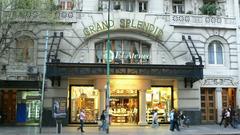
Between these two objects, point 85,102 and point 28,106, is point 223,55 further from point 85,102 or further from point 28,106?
point 28,106

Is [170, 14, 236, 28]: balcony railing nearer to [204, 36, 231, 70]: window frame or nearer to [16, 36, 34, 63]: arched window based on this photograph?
[204, 36, 231, 70]: window frame

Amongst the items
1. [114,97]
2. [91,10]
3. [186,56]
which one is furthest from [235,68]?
[91,10]

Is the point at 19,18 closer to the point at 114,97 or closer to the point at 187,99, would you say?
the point at 114,97

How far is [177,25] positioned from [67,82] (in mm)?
11306

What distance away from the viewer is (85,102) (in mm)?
33250

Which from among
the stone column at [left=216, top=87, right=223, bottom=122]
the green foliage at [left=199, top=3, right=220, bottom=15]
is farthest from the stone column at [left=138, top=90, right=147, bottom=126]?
the green foliage at [left=199, top=3, right=220, bottom=15]

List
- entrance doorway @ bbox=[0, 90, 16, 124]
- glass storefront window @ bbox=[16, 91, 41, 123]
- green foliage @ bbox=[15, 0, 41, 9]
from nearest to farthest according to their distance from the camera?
green foliage @ bbox=[15, 0, 41, 9]
entrance doorway @ bbox=[0, 90, 16, 124]
glass storefront window @ bbox=[16, 91, 41, 123]

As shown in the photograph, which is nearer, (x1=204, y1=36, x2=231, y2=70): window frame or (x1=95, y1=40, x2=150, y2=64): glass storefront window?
(x1=95, y1=40, x2=150, y2=64): glass storefront window

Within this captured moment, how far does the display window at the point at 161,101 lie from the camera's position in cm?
3403

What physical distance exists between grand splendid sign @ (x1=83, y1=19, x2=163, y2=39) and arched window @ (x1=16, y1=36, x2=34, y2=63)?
4961 mm

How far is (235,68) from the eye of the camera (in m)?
34.3

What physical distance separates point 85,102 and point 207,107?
11.3 m

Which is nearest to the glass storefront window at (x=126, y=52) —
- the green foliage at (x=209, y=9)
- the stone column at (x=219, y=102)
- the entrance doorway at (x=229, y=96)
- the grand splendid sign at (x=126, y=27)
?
the grand splendid sign at (x=126, y=27)

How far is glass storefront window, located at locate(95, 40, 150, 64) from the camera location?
3281 centimetres
